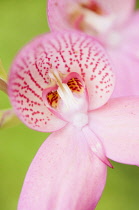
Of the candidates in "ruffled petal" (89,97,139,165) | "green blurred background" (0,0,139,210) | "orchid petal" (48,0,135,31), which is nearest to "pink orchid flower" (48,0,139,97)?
"orchid petal" (48,0,135,31)

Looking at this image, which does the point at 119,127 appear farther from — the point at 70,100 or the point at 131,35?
the point at 131,35

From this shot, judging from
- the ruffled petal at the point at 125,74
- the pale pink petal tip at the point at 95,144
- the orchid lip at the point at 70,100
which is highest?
the orchid lip at the point at 70,100

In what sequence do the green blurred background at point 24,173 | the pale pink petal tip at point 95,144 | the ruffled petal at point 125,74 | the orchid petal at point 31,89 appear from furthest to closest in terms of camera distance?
1. the green blurred background at point 24,173
2. the ruffled petal at point 125,74
3. the pale pink petal tip at point 95,144
4. the orchid petal at point 31,89

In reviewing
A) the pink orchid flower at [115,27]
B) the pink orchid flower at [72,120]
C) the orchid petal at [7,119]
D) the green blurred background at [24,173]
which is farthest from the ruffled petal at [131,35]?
the orchid petal at [7,119]

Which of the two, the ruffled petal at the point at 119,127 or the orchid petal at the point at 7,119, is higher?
the orchid petal at the point at 7,119

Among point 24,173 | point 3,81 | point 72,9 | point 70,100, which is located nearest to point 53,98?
point 70,100

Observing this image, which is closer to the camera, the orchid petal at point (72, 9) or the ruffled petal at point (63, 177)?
the ruffled petal at point (63, 177)

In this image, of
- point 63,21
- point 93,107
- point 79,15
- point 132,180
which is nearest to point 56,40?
point 93,107

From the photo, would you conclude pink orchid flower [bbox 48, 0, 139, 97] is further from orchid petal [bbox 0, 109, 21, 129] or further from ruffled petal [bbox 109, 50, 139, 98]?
orchid petal [bbox 0, 109, 21, 129]

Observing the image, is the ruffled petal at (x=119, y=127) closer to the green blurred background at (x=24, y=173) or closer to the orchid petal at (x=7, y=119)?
the orchid petal at (x=7, y=119)
